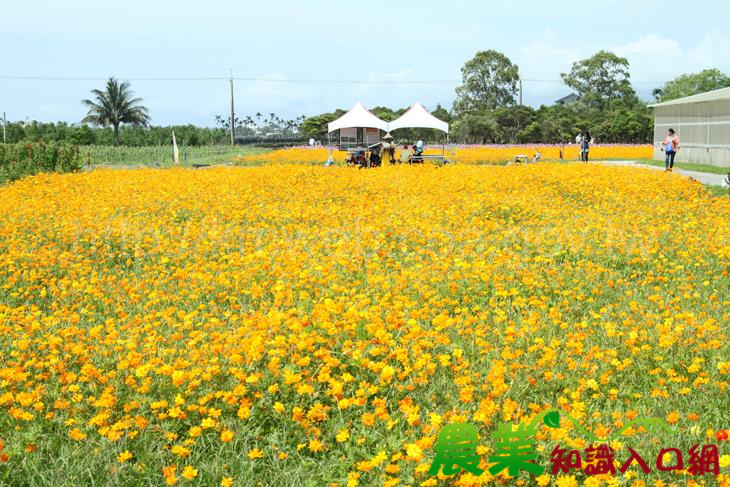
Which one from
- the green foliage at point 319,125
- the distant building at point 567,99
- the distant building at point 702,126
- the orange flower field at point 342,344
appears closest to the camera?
the orange flower field at point 342,344

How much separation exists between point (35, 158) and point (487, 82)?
172ft

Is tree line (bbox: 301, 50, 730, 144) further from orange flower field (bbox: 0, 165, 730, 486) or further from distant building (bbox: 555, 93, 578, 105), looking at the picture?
orange flower field (bbox: 0, 165, 730, 486)

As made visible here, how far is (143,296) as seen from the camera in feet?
18.4

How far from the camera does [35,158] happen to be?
58.1 feet

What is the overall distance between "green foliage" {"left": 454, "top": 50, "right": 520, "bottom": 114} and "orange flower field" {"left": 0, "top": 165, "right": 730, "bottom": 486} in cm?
5691

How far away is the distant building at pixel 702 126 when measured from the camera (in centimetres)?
2225

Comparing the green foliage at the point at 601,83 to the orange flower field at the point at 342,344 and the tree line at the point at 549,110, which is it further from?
the orange flower field at the point at 342,344

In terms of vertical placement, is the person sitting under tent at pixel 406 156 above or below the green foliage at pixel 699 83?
below

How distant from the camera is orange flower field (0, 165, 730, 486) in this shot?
3119 millimetres

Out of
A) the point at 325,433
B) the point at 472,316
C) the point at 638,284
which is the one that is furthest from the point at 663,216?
the point at 325,433

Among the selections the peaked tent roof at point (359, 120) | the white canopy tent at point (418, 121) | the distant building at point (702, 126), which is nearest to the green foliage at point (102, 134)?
the peaked tent roof at point (359, 120)

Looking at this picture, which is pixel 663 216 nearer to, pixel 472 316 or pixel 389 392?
pixel 472 316

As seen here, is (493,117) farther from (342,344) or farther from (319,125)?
(342,344)

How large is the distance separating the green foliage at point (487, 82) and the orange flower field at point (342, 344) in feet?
187
